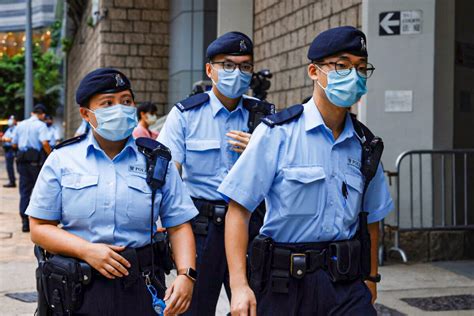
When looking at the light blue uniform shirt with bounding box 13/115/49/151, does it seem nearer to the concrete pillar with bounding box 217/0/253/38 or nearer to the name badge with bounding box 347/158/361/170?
the concrete pillar with bounding box 217/0/253/38

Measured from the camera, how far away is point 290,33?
40.5ft

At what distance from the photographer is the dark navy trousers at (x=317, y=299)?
3.31 m

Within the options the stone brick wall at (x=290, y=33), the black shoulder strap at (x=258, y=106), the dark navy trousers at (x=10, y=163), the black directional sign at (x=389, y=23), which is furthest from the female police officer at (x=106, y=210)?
the dark navy trousers at (x=10, y=163)

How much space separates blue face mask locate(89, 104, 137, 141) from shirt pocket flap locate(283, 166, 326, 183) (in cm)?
→ 73

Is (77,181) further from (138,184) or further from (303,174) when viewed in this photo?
(303,174)

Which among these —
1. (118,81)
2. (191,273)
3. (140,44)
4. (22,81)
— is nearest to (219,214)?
(191,273)

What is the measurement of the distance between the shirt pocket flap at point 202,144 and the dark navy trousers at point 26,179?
845 cm

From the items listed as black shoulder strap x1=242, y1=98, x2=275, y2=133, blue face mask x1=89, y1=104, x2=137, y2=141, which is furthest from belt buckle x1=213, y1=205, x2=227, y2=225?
blue face mask x1=89, y1=104, x2=137, y2=141

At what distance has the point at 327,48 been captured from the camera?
3408 mm

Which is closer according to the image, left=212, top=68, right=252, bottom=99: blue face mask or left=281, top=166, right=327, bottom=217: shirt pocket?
left=281, top=166, right=327, bottom=217: shirt pocket

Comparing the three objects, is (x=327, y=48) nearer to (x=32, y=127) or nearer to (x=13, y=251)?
(x=13, y=251)

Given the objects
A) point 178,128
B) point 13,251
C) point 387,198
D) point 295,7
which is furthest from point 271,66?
point 387,198

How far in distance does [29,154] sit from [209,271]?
9324mm

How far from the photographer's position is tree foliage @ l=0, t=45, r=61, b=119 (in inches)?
2292
